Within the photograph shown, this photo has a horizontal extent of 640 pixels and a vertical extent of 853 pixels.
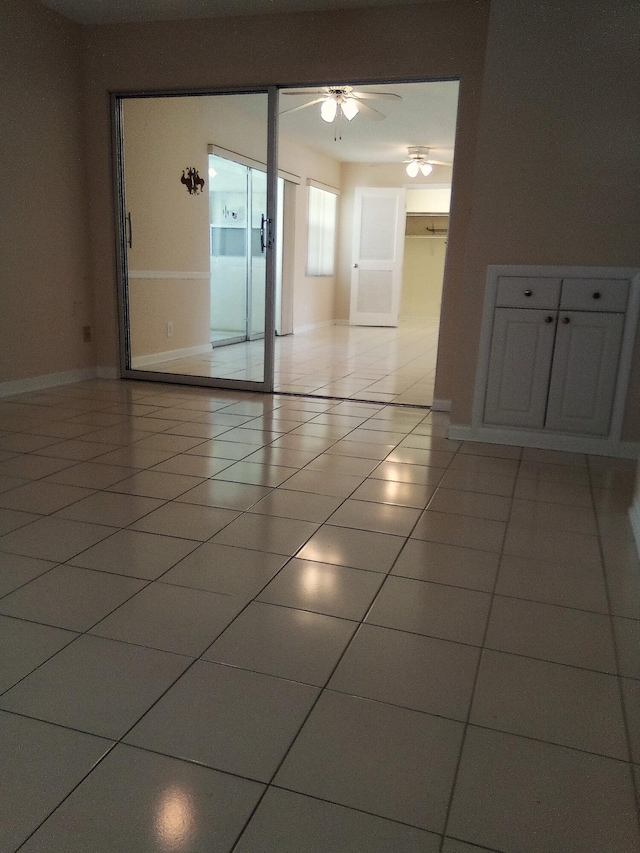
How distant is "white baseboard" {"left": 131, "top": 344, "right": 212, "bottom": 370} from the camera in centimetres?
544

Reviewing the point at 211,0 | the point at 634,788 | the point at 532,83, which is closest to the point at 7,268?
the point at 211,0

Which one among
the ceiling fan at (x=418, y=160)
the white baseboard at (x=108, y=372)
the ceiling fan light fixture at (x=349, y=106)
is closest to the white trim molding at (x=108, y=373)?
the white baseboard at (x=108, y=372)

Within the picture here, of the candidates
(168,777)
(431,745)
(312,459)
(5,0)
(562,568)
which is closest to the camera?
(168,777)

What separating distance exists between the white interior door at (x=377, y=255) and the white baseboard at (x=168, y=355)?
456 centimetres

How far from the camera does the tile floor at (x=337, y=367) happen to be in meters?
4.95

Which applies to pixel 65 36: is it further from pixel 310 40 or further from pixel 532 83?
pixel 532 83

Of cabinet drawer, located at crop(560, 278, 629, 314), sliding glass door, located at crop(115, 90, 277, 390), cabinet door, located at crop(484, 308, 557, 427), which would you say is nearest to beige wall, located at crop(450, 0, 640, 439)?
cabinet drawer, located at crop(560, 278, 629, 314)

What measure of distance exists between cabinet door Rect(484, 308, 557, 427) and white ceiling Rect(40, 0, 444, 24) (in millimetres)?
2081

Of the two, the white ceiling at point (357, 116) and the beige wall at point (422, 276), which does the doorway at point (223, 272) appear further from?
the beige wall at point (422, 276)

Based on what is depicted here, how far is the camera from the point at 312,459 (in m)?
3.15

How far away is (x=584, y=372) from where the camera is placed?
3.40 m

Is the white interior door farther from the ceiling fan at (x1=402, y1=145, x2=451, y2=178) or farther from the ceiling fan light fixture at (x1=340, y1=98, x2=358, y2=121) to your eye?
the ceiling fan light fixture at (x1=340, y1=98, x2=358, y2=121)

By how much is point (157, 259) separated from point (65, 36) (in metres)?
1.70

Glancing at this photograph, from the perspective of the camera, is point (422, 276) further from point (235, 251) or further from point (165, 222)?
point (165, 222)
